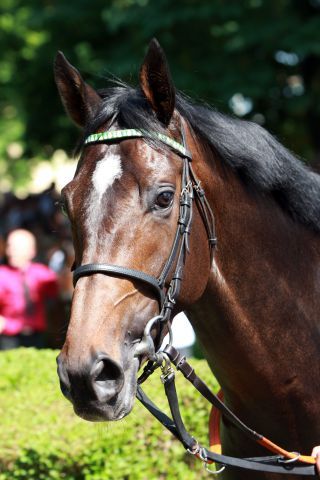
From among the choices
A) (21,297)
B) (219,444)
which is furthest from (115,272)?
(21,297)

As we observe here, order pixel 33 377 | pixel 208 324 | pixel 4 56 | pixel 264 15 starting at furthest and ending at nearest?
1. pixel 4 56
2. pixel 264 15
3. pixel 33 377
4. pixel 208 324

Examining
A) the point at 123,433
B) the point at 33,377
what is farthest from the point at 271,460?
the point at 33,377

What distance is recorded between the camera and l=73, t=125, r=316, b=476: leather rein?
9.66 feet

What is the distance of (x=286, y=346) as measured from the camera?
3.50 meters

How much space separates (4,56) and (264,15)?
28.4ft

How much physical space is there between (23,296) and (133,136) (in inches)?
225

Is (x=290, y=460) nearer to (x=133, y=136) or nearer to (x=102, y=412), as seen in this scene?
(x=102, y=412)

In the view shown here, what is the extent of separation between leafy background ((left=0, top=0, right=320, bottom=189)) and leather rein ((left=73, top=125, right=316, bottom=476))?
6.01 meters

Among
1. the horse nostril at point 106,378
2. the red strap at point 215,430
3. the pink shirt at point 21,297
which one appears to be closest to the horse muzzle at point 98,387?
the horse nostril at point 106,378

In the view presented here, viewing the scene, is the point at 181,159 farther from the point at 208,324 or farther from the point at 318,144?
the point at 318,144

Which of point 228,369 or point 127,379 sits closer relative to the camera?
point 127,379

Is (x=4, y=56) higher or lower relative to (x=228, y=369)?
higher

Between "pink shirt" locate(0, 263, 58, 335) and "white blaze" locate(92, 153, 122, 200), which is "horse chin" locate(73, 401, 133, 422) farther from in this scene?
"pink shirt" locate(0, 263, 58, 335)

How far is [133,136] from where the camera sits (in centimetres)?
313
